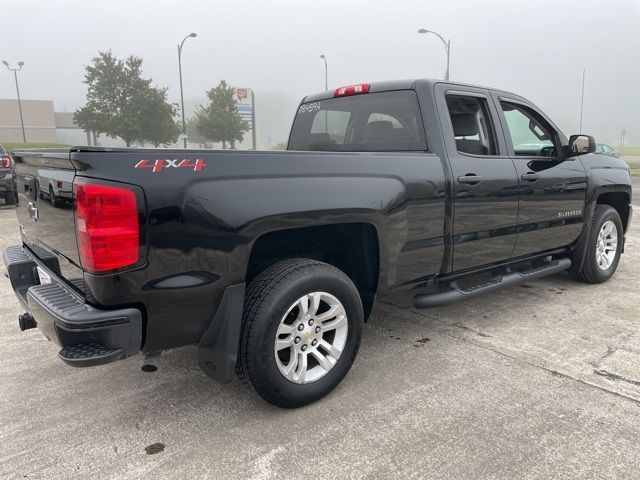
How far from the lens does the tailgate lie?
7.54ft

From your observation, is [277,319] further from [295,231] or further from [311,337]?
[295,231]

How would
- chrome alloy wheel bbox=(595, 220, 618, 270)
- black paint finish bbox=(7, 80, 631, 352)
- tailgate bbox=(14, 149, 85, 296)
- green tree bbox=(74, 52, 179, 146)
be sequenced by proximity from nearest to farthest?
black paint finish bbox=(7, 80, 631, 352), tailgate bbox=(14, 149, 85, 296), chrome alloy wheel bbox=(595, 220, 618, 270), green tree bbox=(74, 52, 179, 146)

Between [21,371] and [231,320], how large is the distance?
1.72 metres

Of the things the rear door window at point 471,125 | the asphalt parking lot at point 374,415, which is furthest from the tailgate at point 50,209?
the rear door window at point 471,125

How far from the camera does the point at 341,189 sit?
2.77m

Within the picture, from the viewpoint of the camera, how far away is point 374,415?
2674 mm

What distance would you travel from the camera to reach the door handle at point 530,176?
395cm

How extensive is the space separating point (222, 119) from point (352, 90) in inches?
1487

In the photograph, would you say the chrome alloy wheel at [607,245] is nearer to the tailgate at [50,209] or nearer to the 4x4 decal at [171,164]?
the 4x4 decal at [171,164]

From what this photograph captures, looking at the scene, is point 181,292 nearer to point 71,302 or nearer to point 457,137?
point 71,302

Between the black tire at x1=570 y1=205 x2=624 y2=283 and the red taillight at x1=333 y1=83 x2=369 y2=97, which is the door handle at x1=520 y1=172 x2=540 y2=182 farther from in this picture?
the red taillight at x1=333 y1=83 x2=369 y2=97

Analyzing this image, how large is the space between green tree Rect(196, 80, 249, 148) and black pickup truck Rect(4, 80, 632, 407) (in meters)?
37.3

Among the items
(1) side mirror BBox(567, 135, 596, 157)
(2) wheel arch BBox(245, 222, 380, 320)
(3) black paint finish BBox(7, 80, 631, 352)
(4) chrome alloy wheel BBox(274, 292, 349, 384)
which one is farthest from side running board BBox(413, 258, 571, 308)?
(1) side mirror BBox(567, 135, 596, 157)

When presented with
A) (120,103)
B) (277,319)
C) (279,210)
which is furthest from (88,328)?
(120,103)
